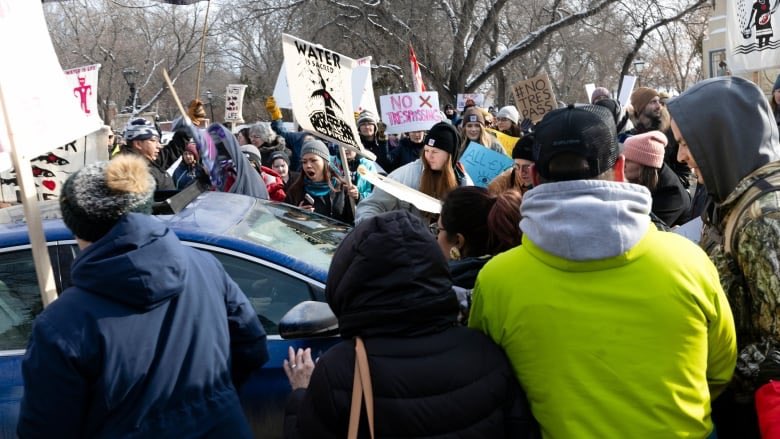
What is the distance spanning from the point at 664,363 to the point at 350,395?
838mm

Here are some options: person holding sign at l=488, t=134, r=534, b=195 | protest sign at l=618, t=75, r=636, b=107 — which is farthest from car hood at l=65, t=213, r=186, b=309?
protest sign at l=618, t=75, r=636, b=107

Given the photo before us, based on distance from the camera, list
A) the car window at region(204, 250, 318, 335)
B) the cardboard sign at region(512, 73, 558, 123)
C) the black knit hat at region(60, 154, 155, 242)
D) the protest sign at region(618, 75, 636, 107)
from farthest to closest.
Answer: the protest sign at region(618, 75, 636, 107) < the cardboard sign at region(512, 73, 558, 123) < the car window at region(204, 250, 318, 335) < the black knit hat at region(60, 154, 155, 242)

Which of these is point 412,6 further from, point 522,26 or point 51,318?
point 51,318

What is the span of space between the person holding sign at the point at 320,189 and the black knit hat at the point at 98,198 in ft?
11.9

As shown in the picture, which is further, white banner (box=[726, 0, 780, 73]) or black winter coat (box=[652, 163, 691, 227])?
white banner (box=[726, 0, 780, 73])

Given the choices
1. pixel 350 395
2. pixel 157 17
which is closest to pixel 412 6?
pixel 350 395

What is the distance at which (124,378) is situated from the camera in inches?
84.7

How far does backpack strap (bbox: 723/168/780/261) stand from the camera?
7.12ft

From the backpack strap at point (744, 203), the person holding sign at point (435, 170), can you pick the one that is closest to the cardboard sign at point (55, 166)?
the person holding sign at point (435, 170)

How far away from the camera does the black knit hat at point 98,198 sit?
7.31 feet

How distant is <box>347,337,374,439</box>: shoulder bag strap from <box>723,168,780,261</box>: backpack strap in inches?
45.7

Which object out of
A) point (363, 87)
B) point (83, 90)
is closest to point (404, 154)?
point (363, 87)

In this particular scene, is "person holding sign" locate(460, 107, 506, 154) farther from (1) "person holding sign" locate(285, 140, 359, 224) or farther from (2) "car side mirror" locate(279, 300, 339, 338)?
(2) "car side mirror" locate(279, 300, 339, 338)

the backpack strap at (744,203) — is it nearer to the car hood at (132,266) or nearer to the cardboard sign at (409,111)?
the car hood at (132,266)
